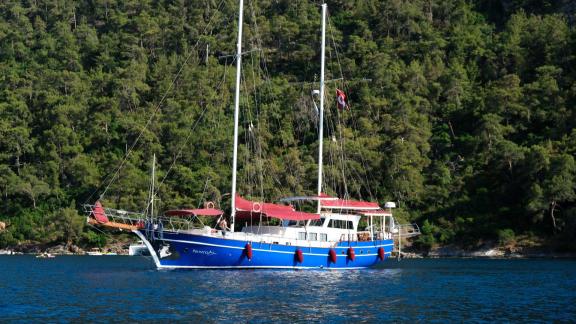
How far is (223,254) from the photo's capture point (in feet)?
169

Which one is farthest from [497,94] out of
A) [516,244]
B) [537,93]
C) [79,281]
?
[79,281]

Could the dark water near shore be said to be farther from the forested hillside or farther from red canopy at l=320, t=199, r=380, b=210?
the forested hillside

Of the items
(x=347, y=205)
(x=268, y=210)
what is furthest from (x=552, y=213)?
(x=268, y=210)

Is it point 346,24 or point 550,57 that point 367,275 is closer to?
point 550,57

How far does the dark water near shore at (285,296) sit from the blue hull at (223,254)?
3.39 feet

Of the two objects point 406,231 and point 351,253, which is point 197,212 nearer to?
point 351,253

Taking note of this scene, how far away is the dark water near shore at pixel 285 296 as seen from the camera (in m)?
32.2

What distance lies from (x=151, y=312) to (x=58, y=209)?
7411 cm

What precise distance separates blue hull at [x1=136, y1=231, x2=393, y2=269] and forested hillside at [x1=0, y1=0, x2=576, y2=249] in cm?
2260

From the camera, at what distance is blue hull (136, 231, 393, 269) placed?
167 feet

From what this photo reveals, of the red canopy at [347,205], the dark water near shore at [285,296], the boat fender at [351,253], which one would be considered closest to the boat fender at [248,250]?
the dark water near shore at [285,296]

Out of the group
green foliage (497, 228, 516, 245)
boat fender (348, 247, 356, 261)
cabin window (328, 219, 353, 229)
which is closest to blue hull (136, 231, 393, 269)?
boat fender (348, 247, 356, 261)

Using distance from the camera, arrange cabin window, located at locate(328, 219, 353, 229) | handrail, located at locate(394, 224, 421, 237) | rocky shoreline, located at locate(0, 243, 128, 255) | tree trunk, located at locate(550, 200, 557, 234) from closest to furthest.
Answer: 1. cabin window, located at locate(328, 219, 353, 229)
2. handrail, located at locate(394, 224, 421, 237)
3. tree trunk, located at locate(550, 200, 557, 234)
4. rocky shoreline, located at locate(0, 243, 128, 255)

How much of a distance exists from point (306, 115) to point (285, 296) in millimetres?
75251
